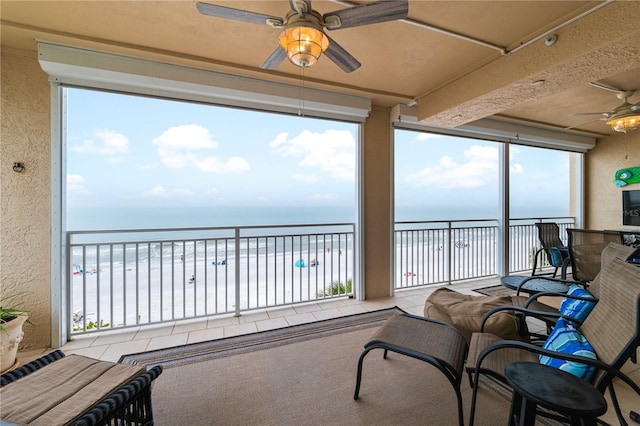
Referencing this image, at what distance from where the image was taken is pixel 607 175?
5.36 meters

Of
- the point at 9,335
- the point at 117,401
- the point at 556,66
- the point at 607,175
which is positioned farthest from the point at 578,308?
the point at 607,175

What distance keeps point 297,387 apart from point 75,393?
1.26m

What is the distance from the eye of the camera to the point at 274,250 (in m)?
3.48

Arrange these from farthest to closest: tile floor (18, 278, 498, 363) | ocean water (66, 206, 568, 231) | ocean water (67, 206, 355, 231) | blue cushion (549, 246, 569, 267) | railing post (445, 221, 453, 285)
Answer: railing post (445, 221, 453, 285), blue cushion (549, 246, 569, 267), ocean water (66, 206, 568, 231), ocean water (67, 206, 355, 231), tile floor (18, 278, 498, 363)

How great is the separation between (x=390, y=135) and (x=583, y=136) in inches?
192

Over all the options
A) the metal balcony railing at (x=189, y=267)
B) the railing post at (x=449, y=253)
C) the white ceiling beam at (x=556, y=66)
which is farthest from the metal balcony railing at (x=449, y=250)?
the white ceiling beam at (x=556, y=66)

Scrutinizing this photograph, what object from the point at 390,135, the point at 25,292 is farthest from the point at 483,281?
the point at 25,292

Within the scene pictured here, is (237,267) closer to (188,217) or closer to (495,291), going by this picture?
(188,217)

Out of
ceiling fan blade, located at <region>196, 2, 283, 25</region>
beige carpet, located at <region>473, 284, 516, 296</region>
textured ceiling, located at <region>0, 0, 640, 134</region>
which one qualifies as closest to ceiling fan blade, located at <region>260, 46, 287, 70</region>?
ceiling fan blade, located at <region>196, 2, 283, 25</region>

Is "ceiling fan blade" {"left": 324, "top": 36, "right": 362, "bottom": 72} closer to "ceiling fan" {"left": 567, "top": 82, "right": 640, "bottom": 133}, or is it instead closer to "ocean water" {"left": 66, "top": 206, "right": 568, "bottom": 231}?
"ocean water" {"left": 66, "top": 206, "right": 568, "bottom": 231}

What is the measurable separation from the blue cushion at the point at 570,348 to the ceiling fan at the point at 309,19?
6.56 feet

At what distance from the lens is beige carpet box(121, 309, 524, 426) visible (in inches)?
61.2

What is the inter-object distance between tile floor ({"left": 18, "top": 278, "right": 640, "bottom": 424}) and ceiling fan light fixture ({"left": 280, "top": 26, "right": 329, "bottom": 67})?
104 inches

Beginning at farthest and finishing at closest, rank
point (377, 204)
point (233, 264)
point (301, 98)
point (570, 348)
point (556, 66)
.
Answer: point (377, 204), point (233, 264), point (301, 98), point (556, 66), point (570, 348)
